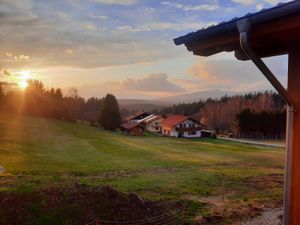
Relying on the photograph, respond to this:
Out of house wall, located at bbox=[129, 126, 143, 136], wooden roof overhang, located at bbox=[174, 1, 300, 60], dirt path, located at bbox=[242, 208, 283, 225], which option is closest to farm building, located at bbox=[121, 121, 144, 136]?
house wall, located at bbox=[129, 126, 143, 136]

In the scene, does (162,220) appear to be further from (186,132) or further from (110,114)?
(110,114)

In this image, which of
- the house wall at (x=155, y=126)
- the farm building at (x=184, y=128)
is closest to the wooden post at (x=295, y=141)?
the farm building at (x=184, y=128)

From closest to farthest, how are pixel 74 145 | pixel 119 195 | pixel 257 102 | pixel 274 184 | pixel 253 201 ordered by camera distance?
pixel 119 195 < pixel 253 201 < pixel 274 184 < pixel 74 145 < pixel 257 102

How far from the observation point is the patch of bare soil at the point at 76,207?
464 inches

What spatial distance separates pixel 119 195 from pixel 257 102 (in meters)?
118

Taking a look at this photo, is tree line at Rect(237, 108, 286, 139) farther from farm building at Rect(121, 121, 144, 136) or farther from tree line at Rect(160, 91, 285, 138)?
farm building at Rect(121, 121, 144, 136)

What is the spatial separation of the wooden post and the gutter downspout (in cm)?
3

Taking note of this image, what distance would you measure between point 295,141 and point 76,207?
35.1 feet

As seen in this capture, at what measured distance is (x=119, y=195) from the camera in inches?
574

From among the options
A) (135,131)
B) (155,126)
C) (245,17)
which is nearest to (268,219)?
(245,17)

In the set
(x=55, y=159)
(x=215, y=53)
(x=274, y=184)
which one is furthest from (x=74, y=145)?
(x=215, y=53)

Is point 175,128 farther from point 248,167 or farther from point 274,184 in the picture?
point 274,184

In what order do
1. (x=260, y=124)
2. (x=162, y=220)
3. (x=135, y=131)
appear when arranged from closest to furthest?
(x=162, y=220) → (x=135, y=131) → (x=260, y=124)

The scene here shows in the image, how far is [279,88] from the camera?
3361mm
